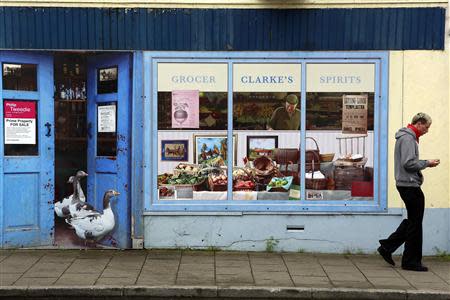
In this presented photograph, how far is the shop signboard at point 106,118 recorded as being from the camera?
8570 millimetres

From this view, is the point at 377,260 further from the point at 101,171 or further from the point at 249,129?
the point at 101,171

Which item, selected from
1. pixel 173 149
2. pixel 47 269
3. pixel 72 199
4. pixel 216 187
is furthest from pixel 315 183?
pixel 47 269

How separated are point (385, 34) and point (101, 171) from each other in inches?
178

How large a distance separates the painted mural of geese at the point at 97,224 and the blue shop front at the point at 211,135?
0.02 meters

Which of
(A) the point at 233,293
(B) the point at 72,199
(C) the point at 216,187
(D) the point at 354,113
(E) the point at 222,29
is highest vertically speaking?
(E) the point at 222,29

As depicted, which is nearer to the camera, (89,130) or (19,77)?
(19,77)

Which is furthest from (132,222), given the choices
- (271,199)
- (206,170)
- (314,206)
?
(314,206)

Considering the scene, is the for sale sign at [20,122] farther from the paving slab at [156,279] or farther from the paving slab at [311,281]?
the paving slab at [311,281]

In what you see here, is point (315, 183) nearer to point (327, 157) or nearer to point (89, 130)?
point (327, 157)

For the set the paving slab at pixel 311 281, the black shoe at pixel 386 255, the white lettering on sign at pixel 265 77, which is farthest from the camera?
the white lettering on sign at pixel 265 77

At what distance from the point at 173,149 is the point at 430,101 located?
12.1 ft

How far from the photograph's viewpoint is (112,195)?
853 cm

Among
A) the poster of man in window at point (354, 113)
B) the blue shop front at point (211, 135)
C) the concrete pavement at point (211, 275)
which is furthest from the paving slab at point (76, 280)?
the poster of man in window at point (354, 113)

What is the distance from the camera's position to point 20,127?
839 centimetres
